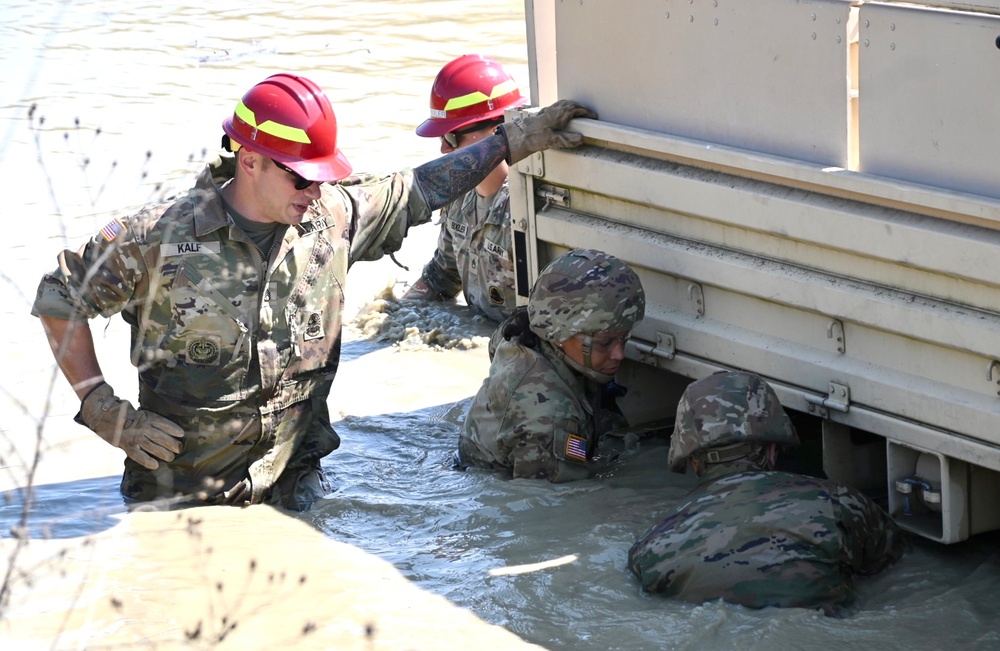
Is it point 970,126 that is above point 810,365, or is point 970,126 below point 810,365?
above

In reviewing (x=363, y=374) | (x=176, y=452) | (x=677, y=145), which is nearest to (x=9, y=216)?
(x=363, y=374)

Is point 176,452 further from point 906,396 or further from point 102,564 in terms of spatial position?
point 906,396

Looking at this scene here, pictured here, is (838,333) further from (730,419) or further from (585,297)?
(585,297)

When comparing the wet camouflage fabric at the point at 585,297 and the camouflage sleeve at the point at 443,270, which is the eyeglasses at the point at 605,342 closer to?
the wet camouflage fabric at the point at 585,297

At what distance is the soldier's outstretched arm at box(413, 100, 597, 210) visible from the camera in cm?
453

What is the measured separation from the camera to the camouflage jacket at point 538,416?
14.8 feet

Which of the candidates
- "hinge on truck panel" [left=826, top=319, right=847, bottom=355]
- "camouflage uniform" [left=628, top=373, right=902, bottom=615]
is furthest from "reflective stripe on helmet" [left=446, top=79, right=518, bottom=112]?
"hinge on truck panel" [left=826, top=319, right=847, bottom=355]

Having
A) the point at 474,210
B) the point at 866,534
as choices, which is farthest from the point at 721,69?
the point at 474,210

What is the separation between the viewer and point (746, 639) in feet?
11.1

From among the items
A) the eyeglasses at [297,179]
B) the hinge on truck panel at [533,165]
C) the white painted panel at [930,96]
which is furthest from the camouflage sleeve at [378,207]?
the white painted panel at [930,96]

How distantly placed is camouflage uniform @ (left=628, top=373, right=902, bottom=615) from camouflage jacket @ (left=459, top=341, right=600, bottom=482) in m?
0.61

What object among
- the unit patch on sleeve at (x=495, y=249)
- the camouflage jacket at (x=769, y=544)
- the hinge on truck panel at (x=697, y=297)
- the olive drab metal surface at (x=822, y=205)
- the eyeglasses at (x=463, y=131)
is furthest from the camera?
the unit patch on sleeve at (x=495, y=249)

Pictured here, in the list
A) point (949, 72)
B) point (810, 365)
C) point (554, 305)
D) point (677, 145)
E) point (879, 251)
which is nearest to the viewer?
point (949, 72)

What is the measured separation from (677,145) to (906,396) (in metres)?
1.09
